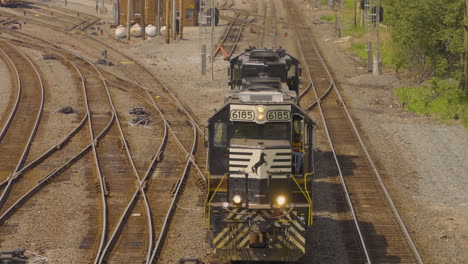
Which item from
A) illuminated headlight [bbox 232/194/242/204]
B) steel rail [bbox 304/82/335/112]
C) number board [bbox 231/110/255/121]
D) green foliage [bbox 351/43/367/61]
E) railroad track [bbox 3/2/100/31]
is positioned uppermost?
railroad track [bbox 3/2/100/31]

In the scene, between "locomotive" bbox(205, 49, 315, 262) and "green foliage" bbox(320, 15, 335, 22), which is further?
"green foliage" bbox(320, 15, 335, 22)

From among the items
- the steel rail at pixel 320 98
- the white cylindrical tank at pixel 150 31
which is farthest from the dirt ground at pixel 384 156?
the white cylindrical tank at pixel 150 31

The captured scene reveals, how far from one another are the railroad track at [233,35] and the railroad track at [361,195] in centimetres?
1471

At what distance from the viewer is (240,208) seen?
14.9 m

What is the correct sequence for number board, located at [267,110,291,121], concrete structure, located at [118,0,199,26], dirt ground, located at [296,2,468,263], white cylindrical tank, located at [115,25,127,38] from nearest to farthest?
number board, located at [267,110,291,121] → dirt ground, located at [296,2,468,263] → white cylindrical tank, located at [115,25,127,38] → concrete structure, located at [118,0,199,26]

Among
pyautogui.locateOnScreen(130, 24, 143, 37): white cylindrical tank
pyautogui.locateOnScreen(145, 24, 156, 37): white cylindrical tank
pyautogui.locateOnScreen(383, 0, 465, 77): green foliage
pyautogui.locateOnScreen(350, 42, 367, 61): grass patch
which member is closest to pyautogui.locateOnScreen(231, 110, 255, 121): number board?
pyautogui.locateOnScreen(383, 0, 465, 77): green foliage

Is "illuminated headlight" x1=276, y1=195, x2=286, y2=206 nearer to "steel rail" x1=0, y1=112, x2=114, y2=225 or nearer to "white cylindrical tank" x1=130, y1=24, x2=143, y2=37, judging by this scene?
"steel rail" x1=0, y1=112, x2=114, y2=225

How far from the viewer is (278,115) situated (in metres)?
15.1

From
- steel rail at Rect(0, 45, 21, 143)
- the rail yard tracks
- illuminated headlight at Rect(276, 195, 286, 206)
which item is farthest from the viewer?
the rail yard tracks

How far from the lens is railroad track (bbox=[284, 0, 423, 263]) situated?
17.4 m

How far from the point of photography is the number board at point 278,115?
1506cm

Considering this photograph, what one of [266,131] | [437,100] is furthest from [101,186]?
[437,100]

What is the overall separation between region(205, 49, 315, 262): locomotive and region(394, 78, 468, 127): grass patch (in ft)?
55.4

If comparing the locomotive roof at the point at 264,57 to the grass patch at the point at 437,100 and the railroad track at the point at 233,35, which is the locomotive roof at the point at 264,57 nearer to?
the grass patch at the point at 437,100
